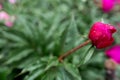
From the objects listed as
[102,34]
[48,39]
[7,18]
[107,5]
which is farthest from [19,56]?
[107,5]

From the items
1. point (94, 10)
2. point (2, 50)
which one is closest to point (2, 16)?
point (2, 50)

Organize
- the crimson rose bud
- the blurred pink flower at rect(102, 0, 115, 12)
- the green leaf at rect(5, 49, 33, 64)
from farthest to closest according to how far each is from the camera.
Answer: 1. the blurred pink flower at rect(102, 0, 115, 12)
2. the green leaf at rect(5, 49, 33, 64)
3. the crimson rose bud

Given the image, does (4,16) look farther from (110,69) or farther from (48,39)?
(110,69)

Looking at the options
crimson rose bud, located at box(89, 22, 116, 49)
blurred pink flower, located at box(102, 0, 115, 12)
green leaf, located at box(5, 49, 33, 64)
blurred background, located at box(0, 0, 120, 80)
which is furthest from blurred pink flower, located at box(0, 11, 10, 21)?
crimson rose bud, located at box(89, 22, 116, 49)

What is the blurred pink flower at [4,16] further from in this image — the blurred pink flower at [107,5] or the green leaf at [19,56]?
the blurred pink flower at [107,5]

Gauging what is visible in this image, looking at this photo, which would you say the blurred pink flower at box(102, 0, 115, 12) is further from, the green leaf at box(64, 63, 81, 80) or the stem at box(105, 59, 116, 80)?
the green leaf at box(64, 63, 81, 80)

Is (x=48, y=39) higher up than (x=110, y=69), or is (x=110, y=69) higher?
(x=48, y=39)
